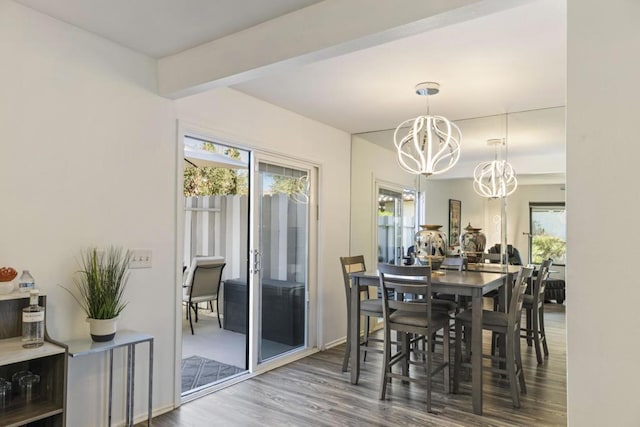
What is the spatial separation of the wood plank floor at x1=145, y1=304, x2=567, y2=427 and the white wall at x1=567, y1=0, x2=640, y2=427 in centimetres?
156

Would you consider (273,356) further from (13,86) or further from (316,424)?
(13,86)

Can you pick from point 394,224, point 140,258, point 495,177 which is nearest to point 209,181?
point 394,224

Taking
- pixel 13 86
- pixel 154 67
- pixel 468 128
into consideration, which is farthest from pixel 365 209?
pixel 13 86

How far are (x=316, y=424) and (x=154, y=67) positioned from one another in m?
2.73

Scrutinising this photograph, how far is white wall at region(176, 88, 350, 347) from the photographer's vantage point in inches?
132

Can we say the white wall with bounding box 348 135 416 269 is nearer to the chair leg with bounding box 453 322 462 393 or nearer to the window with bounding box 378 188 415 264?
the window with bounding box 378 188 415 264

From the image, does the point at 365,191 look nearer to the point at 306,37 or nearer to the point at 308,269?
the point at 308,269

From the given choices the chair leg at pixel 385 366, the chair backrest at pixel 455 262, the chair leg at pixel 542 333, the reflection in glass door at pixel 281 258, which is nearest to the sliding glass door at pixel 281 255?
the reflection in glass door at pixel 281 258

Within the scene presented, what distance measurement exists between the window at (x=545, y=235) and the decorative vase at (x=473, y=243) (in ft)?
1.46

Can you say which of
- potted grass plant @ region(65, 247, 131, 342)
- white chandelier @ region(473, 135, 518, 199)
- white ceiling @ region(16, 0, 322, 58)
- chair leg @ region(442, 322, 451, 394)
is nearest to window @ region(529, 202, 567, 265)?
white chandelier @ region(473, 135, 518, 199)

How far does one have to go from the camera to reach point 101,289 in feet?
7.88

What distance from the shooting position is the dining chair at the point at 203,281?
520 centimetres

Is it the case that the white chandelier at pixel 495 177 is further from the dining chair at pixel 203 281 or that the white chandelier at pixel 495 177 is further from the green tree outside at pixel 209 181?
the green tree outside at pixel 209 181

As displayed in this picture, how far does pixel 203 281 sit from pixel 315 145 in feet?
7.68
